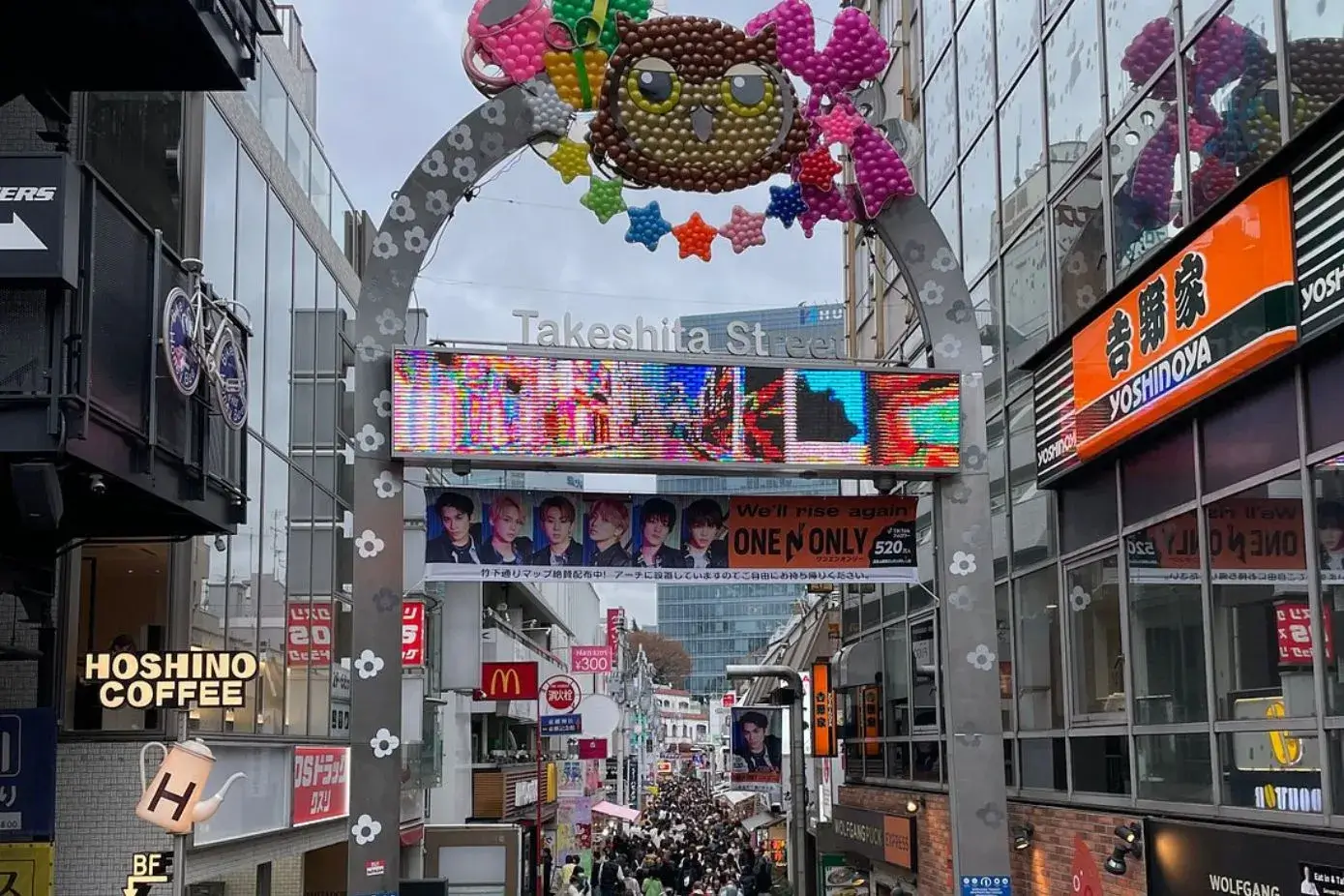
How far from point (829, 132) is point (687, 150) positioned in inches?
56.3

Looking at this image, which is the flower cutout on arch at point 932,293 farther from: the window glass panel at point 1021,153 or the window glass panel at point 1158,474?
the window glass panel at point 1158,474

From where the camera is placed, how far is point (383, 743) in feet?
45.4

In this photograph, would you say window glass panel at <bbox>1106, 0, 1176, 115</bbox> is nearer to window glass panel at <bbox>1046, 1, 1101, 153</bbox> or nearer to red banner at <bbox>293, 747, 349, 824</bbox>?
window glass panel at <bbox>1046, 1, 1101, 153</bbox>

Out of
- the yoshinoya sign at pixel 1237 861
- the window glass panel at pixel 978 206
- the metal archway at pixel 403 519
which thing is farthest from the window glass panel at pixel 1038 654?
the window glass panel at pixel 978 206

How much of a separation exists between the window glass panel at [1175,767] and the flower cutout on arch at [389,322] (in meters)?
7.79

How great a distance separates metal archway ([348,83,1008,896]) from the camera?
13844 mm

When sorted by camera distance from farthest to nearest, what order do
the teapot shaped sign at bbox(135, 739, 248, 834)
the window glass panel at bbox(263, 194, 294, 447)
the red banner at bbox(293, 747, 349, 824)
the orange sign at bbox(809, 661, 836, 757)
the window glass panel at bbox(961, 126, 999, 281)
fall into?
1. the orange sign at bbox(809, 661, 836, 757)
2. the window glass panel at bbox(263, 194, 294, 447)
3. the red banner at bbox(293, 747, 349, 824)
4. the window glass panel at bbox(961, 126, 999, 281)
5. the teapot shaped sign at bbox(135, 739, 248, 834)

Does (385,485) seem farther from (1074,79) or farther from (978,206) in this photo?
(978,206)

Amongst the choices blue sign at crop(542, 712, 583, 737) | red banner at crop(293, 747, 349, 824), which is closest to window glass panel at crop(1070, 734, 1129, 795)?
red banner at crop(293, 747, 349, 824)

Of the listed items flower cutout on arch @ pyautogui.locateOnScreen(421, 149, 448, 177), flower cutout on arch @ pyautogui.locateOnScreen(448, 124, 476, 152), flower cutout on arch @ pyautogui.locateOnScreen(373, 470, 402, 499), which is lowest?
flower cutout on arch @ pyautogui.locateOnScreen(373, 470, 402, 499)

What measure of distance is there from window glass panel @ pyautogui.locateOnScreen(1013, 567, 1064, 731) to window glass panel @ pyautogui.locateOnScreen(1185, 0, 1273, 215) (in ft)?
17.0

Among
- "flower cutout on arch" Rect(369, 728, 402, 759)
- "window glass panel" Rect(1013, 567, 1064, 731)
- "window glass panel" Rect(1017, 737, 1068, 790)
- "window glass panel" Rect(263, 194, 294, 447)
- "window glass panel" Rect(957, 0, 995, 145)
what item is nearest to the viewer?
"flower cutout on arch" Rect(369, 728, 402, 759)

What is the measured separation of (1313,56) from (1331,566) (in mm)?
3282

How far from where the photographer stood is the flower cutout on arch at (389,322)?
14.4 metres
